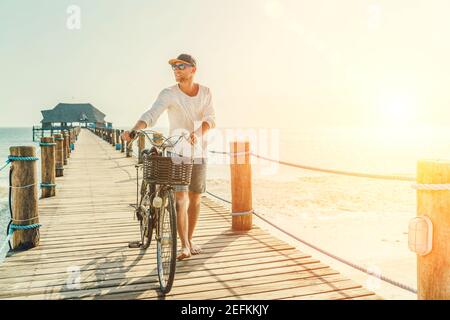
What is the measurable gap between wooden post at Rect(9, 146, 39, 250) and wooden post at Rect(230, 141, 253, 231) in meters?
2.44

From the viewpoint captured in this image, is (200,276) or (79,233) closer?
(200,276)

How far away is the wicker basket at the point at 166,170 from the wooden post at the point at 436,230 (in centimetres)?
200

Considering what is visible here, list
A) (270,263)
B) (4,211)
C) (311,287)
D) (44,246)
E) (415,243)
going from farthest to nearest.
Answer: (4,211)
(44,246)
(270,263)
(311,287)
(415,243)

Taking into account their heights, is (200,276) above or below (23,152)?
below

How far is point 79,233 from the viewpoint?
5922 mm

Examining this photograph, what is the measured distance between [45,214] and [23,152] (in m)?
2.69

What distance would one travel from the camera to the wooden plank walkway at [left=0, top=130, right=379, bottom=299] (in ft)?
12.0

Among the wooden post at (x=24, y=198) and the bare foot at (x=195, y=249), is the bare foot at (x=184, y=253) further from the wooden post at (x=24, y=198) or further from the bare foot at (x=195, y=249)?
the wooden post at (x=24, y=198)

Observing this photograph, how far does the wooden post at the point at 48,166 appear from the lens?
8.23 meters

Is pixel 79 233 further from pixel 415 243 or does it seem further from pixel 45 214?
pixel 415 243

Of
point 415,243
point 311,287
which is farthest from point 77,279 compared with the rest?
point 415,243

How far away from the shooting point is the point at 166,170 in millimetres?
3689

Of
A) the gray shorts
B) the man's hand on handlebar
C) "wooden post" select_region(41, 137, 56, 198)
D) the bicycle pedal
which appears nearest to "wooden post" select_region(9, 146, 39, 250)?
the bicycle pedal

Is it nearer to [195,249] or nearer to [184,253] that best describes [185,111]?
[184,253]
